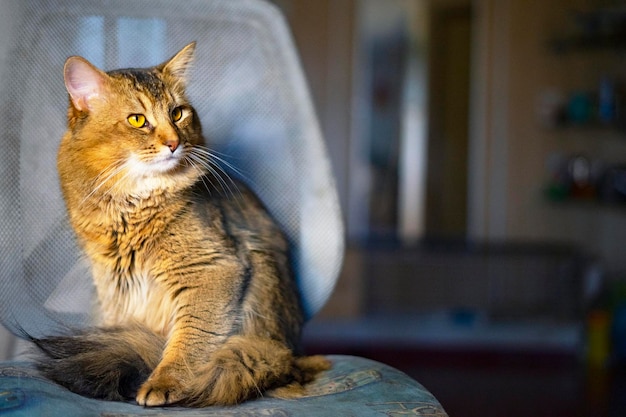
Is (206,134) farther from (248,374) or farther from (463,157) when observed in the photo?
(463,157)

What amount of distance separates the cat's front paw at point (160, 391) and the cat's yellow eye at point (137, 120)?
34cm

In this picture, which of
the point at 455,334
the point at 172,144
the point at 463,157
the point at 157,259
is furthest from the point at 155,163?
the point at 463,157

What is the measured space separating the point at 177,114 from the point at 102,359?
37 centimetres

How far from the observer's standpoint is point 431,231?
392 cm

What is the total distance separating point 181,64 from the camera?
1.09 m

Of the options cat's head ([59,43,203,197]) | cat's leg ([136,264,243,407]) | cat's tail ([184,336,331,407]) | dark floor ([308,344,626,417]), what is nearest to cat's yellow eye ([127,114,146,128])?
cat's head ([59,43,203,197])

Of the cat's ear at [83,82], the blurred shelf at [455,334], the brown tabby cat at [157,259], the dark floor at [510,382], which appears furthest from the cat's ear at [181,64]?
the blurred shelf at [455,334]

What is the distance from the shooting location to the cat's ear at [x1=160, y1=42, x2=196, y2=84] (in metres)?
1.08

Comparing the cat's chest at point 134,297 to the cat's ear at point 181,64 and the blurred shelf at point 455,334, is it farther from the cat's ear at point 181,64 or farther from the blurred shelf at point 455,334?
the blurred shelf at point 455,334

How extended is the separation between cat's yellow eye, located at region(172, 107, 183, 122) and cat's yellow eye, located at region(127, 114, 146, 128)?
0.06 metres

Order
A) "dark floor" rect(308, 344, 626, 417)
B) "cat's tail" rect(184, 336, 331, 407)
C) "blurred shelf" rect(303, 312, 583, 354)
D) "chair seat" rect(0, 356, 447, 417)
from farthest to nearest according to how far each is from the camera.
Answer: "blurred shelf" rect(303, 312, 583, 354), "dark floor" rect(308, 344, 626, 417), "cat's tail" rect(184, 336, 331, 407), "chair seat" rect(0, 356, 447, 417)

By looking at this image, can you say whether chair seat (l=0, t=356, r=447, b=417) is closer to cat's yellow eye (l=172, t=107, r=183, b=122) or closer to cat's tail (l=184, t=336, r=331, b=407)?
cat's tail (l=184, t=336, r=331, b=407)

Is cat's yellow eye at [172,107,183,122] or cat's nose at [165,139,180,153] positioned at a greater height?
cat's yellow eye at [172,107,183,122]

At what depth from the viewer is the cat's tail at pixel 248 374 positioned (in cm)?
96
